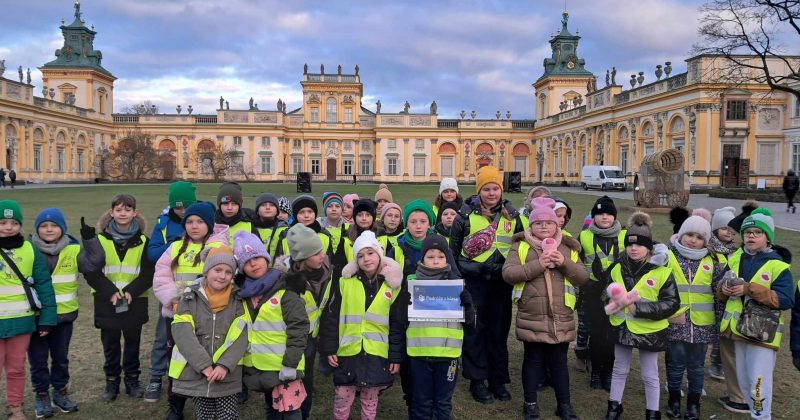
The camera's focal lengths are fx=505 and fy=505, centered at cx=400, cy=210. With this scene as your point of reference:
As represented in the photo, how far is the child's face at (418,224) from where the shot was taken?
13.7 feet

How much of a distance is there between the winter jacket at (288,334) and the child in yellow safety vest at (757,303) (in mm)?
3176

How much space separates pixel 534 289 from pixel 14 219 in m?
3.97

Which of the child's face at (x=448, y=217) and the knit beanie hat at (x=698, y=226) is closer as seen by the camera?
the knit beanie hat at (x=698, y=226)

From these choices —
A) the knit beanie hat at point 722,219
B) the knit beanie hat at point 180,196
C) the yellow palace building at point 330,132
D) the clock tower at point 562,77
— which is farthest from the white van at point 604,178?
the knit beanie hat at point 180,196

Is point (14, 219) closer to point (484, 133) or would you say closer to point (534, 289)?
point (534, 289)

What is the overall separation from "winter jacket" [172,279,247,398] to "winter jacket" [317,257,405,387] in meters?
0.61

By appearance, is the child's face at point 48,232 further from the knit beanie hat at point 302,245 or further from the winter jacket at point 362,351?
the winter jacket at point 362,351

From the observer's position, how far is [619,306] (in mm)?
3770

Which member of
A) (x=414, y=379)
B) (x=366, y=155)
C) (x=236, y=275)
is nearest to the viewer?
(x=236, y=275)

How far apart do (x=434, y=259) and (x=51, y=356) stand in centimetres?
310

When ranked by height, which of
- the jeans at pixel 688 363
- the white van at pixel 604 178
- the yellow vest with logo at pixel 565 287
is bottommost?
the jeans at pixel 688 363

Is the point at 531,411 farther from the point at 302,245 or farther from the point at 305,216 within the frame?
the point at 305,216

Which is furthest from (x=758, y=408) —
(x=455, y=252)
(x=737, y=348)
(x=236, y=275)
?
(x=236, y=275)

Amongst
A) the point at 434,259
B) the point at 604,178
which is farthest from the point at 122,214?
the point at 604,178
